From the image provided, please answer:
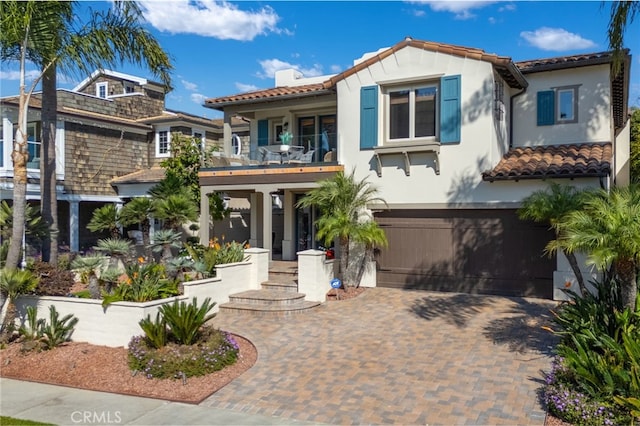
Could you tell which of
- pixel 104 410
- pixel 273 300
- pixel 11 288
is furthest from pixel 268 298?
pixel 104 410

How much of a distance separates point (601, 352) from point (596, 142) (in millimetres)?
9165

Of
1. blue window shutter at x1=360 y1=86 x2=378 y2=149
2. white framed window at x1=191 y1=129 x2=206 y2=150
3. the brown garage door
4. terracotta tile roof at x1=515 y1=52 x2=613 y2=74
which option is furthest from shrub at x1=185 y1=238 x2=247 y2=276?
white framed window at x1=191 y1=129 x2=206 y2=150

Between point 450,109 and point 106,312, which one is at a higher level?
point 450,109

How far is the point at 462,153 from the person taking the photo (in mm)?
14086

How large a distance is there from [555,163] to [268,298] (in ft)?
26.9

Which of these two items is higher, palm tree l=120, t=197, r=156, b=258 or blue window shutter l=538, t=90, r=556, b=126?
blue window shutter l=538, t=90, r=556, b=126

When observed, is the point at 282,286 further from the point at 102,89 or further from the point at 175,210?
the point at 102,89

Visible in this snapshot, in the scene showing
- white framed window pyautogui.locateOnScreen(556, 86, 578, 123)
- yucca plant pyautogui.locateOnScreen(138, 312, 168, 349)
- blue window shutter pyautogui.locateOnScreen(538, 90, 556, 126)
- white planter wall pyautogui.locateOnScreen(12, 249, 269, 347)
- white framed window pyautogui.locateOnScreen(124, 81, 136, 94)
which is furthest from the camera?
white framed window pyautogui.locateOnScreen(124, 81, 136, 94)

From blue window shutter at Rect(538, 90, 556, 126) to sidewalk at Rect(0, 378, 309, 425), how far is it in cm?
1233

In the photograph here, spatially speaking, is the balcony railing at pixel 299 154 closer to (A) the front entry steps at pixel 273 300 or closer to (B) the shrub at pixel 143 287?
(A) the front entry steps at pixel 273 300

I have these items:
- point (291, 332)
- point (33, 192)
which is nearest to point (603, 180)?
point (291, 332)

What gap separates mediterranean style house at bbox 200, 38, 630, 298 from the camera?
13.6 meters

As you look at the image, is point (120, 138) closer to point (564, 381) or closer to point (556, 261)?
point (556, 261)

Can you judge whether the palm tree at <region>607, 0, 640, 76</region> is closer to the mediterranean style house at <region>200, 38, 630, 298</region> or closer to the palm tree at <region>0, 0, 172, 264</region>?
the mediterranean style house at <region>200, 38, 630, 298</region>
